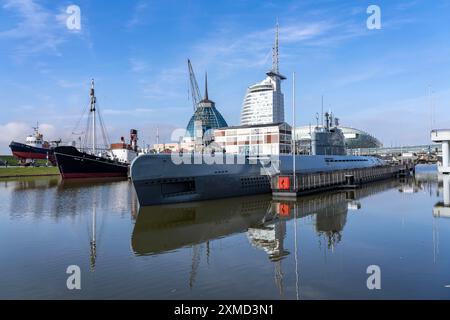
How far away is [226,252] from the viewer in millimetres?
12656

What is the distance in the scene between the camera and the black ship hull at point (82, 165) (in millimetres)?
56688

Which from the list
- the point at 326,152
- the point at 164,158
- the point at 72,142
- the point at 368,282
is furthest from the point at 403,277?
the point at 72,142

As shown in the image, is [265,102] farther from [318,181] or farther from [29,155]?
[318,181]

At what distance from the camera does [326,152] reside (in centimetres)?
4684

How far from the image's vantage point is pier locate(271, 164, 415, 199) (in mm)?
28562

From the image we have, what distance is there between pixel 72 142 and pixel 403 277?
242 ft

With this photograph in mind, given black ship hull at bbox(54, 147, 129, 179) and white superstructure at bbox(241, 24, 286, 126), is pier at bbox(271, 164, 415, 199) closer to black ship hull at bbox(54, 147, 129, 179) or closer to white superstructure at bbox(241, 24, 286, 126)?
black ship hull at bbox(54, 147, 129, 179)

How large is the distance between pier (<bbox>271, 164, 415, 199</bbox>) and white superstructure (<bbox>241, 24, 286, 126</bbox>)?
115367 millimetres

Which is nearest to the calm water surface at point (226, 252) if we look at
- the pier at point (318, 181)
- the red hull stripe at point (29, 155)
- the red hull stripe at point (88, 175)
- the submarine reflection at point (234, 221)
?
the submarine reflection at point (234, 221)

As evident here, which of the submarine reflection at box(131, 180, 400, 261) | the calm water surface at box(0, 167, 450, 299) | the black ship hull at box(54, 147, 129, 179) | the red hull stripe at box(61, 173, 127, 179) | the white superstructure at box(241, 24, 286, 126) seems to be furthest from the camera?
the white superstructure at box(241, 24, 286, 126)

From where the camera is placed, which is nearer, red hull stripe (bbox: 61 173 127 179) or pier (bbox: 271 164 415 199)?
pier (bbox: 271 164 415 199)

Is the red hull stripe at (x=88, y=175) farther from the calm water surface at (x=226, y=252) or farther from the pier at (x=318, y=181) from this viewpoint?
the pier at (x=318, y=181)

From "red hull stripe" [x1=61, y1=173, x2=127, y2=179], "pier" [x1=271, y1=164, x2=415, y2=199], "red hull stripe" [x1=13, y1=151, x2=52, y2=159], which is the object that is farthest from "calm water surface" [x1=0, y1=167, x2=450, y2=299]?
"red hull stripe" [x1=13, y1=151, x2=52, y2=159]
